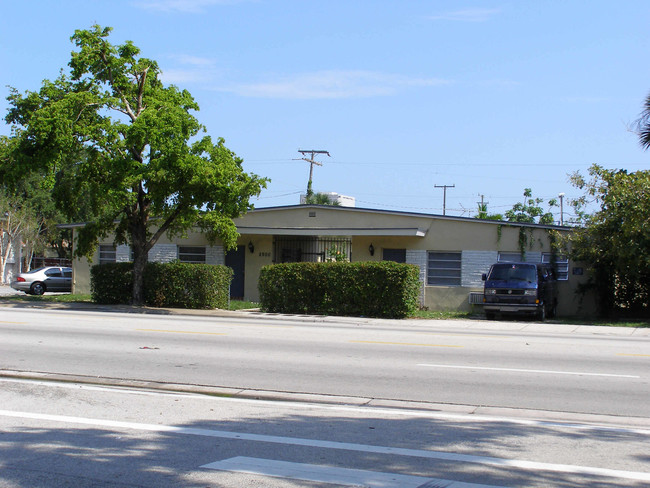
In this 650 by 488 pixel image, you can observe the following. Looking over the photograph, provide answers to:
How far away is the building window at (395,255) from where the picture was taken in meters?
27.8

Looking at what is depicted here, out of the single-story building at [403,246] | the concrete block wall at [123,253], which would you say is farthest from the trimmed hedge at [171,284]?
the concrete block wall at [123,253]

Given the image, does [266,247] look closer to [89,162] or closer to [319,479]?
[89,162]

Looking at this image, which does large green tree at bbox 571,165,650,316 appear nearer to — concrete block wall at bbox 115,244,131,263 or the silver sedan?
concrete block wall at bbox 115,244,131,263

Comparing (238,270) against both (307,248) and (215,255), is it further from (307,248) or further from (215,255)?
(307,248)

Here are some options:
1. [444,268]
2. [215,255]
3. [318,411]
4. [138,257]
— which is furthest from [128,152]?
[318,411]

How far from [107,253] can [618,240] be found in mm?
22067

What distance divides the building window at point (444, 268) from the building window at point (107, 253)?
14667 millimetres

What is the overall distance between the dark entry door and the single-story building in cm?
4

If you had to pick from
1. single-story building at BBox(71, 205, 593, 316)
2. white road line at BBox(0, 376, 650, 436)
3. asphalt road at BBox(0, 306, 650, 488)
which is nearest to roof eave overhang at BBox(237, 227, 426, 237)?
single-story building at BBox(71, 205, 593, 316)

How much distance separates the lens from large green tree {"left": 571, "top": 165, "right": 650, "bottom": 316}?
2091 centimetres

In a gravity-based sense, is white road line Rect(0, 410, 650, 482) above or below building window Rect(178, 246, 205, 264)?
below

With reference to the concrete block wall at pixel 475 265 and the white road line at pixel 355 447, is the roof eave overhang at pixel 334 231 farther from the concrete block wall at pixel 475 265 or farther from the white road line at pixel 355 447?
the white road line at pixel 355 447

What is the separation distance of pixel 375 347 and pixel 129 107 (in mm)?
14596

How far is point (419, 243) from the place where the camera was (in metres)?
27.3
